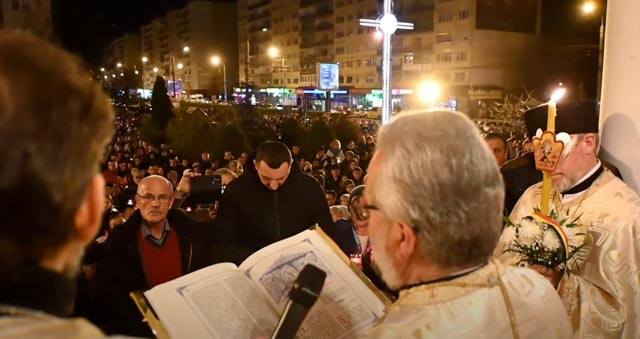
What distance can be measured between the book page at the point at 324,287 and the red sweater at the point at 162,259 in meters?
1.92

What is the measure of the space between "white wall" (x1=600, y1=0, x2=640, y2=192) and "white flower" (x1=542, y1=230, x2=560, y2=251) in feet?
4.08

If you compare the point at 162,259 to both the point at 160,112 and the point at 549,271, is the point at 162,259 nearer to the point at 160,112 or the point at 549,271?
the point at 549,271

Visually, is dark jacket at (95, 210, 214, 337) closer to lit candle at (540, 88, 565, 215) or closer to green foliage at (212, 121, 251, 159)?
lit candle at (540, 88, 565, 215)

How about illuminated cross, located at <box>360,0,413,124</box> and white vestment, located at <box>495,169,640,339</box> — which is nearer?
white vestment, located at <box>495,169,640,339</box>

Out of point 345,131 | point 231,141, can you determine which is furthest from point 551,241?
point 345,131

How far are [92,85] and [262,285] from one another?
1309 mm

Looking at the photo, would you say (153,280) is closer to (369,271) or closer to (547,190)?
(369,271)

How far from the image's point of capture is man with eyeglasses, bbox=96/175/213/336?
365 cm

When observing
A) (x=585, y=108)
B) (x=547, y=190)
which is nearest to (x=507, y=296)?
(x=547, y=190)

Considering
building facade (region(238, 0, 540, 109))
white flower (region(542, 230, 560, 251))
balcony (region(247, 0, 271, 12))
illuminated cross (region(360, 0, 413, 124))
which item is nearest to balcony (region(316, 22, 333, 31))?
building facade (region(238, 0, 540, 109))

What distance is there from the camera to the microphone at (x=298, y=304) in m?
1.45

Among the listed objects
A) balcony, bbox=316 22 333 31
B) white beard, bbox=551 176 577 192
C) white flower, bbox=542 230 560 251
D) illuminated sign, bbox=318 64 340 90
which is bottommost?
white flower, bbox=542 230 560 251

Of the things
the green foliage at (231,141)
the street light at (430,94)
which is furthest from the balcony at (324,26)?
the green foliage at (231,141)

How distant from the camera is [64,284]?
3.00 feet
